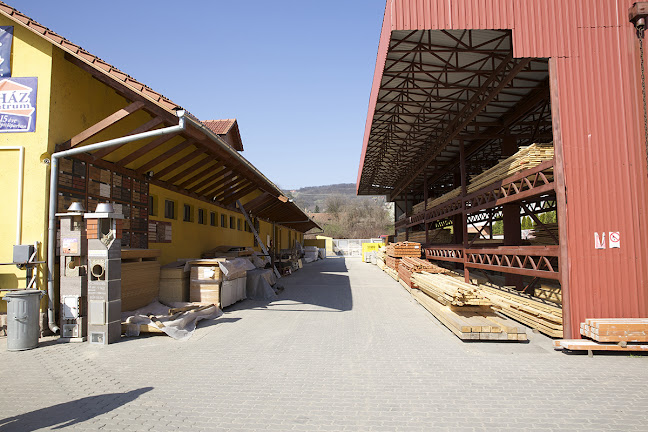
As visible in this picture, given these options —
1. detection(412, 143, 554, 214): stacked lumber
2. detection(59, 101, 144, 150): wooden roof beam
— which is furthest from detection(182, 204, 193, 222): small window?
detection(412, 143, 554, 214): stacked lumber

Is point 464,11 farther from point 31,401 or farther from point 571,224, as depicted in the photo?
point 31,401

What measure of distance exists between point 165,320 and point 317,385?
4.33 meters

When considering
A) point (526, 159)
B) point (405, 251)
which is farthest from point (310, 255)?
point (526, 159)

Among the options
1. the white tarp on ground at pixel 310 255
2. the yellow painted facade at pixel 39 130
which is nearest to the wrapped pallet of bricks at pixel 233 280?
the yellow painted facade at pixel 39 130

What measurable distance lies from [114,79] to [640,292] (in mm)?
10635

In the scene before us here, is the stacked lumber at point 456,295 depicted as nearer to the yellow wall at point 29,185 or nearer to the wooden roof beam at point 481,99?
the wooden roof beam at point 481,99

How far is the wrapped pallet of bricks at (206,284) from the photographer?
1020cm

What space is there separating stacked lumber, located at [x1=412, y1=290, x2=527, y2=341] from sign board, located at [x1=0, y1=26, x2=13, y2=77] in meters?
10.3

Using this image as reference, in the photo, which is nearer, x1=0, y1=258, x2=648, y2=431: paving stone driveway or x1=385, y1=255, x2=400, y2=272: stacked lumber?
x1=0, y1=258, x2=648, y2=431: paving stone driveway

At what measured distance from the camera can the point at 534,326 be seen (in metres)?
8.56

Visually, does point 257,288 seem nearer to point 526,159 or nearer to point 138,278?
point 138,278

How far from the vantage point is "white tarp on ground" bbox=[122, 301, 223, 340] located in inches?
302

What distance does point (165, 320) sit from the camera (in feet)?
26.4

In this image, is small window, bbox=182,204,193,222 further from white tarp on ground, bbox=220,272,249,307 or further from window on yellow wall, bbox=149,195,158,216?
white tarp on ground, bbox=220,272,249,307
